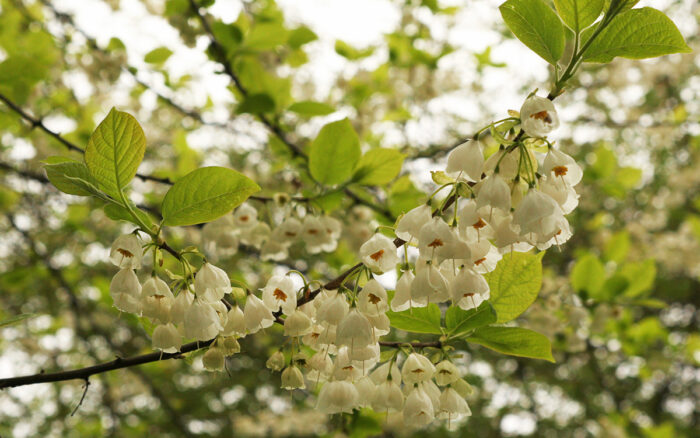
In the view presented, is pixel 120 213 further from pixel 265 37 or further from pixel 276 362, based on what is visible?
pixel 265 37

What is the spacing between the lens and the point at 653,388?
7746mm

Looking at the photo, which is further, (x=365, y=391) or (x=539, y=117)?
(x=365, y=391)

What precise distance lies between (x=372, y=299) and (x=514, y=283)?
42cm

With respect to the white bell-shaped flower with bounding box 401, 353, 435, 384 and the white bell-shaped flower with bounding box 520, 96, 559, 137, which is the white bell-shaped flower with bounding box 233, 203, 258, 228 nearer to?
the white bell-shaped flower with bounding box 401, 353, 435, 384

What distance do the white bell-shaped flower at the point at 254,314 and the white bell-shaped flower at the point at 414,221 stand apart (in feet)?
1.20

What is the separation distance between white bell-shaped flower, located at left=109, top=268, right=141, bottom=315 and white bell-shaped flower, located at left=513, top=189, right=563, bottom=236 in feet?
2.80

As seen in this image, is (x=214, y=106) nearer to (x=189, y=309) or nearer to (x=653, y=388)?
(x=189, y=309)

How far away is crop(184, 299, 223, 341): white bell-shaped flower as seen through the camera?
117cm

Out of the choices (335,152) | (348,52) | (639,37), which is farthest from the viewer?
(348,52)

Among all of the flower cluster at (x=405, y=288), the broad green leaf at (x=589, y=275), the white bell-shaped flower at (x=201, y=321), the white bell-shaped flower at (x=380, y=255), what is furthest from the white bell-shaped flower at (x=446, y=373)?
the broad green leaf at (x=589, y=275)

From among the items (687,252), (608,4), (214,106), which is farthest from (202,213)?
(687,252)

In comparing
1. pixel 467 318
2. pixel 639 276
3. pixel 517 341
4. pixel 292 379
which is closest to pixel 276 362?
pixel 292 379

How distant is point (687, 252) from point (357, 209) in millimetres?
5703

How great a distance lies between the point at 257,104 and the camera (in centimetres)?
270
